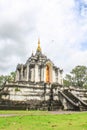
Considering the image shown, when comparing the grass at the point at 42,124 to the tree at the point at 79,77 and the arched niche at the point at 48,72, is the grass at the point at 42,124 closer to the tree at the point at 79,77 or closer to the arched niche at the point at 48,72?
the arched niche at the point at 48,72

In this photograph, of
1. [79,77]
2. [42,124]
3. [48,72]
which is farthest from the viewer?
[79,77]

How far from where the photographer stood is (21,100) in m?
36.2

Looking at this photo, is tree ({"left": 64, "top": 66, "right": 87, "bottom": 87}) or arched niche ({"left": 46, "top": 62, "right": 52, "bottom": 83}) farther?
tree ({"left": 64, "top": 66, "right": 87, "bottom": 87})

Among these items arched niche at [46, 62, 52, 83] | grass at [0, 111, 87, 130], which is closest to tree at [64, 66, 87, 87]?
arched niche at [46, 62, 52, 83]

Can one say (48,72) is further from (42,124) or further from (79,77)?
(42,124)

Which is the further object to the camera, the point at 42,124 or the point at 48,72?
the point at 48,72

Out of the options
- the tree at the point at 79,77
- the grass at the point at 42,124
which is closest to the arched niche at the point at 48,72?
the tree at the point at 79,77

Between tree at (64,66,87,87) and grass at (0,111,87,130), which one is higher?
tree at (64,66,87,87)

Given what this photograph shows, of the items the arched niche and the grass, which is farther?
the arched niche

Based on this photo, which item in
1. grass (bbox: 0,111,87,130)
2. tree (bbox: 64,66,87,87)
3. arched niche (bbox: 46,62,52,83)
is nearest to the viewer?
grass (bbox: 0,111,87,130)

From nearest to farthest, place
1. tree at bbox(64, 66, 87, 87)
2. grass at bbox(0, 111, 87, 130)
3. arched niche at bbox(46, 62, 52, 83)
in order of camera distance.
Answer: grass at bbox(0, 111, 87, 130) < arched niche at bbox(46, 62, 52, 83) < tree at bbox(64, 66, 87, 87)

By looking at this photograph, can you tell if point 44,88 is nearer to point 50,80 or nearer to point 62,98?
point 62,98

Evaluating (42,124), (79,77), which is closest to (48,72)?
(79,77)

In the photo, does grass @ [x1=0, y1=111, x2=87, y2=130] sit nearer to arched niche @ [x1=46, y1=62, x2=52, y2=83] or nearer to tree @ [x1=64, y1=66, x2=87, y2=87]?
arched niche @ [x1=46, y1=62, x2=52, y2=83]
